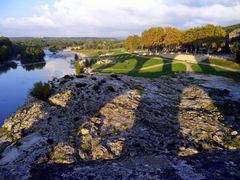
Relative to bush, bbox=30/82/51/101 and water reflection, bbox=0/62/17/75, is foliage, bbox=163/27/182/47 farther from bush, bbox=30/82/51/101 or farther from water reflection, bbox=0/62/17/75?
bush, bbox=30/82/51/101

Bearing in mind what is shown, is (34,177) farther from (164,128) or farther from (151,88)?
(151,88)

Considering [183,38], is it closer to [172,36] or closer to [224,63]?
[172,36]

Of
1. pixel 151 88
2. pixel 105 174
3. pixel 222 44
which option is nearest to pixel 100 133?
pixel 105 174

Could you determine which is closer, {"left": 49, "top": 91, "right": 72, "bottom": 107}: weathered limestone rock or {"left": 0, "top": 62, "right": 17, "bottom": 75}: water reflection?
{"left": 49, "top": 91, "right": 72, "bottom": 107}: weathered limestone rock

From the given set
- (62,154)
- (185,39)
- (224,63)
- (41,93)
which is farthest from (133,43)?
(62,154)

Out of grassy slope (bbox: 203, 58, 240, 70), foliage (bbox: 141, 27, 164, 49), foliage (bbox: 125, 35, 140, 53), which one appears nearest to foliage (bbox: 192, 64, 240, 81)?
grassy slope (bbox: 203, 58, 240, 70)

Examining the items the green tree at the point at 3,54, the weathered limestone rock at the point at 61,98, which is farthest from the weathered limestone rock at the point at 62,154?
the green tree at the point at 3,54

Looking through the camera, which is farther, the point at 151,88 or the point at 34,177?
the point at 151,88
